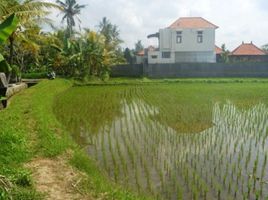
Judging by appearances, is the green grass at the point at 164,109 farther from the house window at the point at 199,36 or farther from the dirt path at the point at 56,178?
the house window at the point at 199,36

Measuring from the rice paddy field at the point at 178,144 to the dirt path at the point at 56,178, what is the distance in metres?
0.68

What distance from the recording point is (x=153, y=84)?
77.7 ft

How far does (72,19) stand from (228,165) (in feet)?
126

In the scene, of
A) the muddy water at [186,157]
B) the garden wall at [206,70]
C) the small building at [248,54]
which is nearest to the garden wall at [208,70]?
the garden wall at [206,70]

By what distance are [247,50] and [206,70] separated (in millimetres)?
9123

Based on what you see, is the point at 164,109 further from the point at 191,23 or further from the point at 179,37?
the point at 191,23

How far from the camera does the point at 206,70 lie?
3014cm

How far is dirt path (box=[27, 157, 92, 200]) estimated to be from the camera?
4352mm

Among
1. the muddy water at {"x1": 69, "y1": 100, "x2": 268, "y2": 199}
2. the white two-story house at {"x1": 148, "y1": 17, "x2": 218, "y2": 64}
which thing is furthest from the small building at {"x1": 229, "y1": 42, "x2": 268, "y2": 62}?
the muddy water at {"x1": 69, "y1": 100, "x2": 268, "y2": 199}

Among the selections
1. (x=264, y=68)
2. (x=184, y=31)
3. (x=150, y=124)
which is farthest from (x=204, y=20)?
(x=150, y=124)

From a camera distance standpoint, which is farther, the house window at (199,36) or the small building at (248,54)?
the small building at (248,54)

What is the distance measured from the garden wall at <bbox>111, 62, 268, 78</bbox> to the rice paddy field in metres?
16.1

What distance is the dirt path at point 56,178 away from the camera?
4.35 m

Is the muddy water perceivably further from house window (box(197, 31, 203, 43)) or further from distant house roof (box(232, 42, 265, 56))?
distant house roof (box(232, 42, 265, 56))
